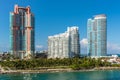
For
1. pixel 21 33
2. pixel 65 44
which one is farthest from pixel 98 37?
pixel 21 33

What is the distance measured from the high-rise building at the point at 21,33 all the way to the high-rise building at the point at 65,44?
9.56 m

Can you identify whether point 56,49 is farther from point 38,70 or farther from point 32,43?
point 38,70

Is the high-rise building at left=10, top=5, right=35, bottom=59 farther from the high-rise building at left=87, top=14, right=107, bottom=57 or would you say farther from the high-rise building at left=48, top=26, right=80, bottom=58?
the high-rise building at left=87, top=14, right=107, bottom=57

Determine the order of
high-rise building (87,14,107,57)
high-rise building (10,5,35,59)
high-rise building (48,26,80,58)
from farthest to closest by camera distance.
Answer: high-rise building (87,14,107,57), high-rise building (48,26,80,58), high-rise building (10,5,35,59)

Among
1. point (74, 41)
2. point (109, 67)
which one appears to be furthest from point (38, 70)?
point (74, 41)

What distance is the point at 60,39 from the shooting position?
109 meters

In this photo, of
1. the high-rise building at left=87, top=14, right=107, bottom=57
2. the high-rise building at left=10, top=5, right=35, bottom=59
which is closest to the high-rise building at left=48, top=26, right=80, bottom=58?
the high-rise building at left=87, top=14, right=107, bottom=57

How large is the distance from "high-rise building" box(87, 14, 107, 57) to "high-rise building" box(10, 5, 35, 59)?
25642 millimetres

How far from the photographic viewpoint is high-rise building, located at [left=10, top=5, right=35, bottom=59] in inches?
4102

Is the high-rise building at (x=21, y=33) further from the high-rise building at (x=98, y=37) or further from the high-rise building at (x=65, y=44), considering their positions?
the high-rise building at (x=98, y=37)

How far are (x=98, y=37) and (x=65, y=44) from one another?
623 inches

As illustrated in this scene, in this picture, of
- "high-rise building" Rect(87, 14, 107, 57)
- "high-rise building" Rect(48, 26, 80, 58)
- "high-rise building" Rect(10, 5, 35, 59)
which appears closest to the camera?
"high-rise building" Rect(10, 5, 35, 59)

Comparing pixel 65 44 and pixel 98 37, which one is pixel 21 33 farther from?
pixel 98 37

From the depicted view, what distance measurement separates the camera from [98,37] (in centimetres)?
11538
